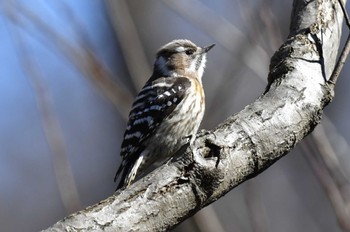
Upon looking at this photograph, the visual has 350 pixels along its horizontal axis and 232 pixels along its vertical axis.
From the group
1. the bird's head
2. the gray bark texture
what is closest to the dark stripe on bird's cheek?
the bird's head

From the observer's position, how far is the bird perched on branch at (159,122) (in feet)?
17.2

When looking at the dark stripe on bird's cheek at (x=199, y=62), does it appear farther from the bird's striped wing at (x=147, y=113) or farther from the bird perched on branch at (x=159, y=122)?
the bird's striped wing at (x=147, y=113)

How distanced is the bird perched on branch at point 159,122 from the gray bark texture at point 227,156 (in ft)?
6.31

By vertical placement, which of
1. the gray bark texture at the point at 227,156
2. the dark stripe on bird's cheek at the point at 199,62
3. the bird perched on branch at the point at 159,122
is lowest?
the gray bark texture at the point at 227,156

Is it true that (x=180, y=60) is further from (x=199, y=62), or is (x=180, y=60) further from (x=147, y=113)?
(x=147, y=113)

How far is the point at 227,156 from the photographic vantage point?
2.87 m

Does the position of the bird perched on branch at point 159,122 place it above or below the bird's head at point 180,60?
below

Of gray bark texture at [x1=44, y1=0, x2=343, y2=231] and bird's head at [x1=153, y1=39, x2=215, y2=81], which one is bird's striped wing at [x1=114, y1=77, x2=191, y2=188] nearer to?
bird's head at [x1=153, y1=39, x2=215, y2=81]

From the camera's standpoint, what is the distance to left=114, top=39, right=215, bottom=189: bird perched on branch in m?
5.25

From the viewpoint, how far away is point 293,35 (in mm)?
3586

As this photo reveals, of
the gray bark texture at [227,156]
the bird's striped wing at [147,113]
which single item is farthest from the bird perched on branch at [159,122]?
the gray bark texture at [227,156]

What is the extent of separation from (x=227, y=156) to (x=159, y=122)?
253 cm

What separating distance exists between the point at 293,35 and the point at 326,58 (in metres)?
0.25

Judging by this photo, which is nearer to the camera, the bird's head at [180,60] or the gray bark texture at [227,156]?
the gray bark texture at [227,156]
